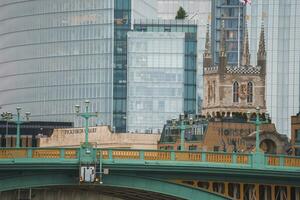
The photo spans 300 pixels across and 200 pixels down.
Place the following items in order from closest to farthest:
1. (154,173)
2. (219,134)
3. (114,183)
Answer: (154,173) → (114,183) → (219,134)

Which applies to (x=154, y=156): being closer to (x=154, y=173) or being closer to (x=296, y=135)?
(x=154, y=173)

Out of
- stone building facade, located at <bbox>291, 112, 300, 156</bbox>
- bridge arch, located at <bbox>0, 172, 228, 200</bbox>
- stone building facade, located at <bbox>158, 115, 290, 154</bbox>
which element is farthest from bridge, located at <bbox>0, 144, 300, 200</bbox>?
stone building facade, located at <bbox>158, 115, 290, 154</bbox>

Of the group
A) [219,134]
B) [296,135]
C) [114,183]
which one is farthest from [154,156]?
[219,134]

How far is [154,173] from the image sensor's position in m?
105

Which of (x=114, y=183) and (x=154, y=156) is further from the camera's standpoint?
(x=154, y=156)

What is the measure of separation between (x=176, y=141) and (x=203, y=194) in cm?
8557

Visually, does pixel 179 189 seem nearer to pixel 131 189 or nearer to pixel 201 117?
pixel 131 189

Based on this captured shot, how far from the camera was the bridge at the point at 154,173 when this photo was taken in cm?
10444

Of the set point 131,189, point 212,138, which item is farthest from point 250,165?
point 212,138

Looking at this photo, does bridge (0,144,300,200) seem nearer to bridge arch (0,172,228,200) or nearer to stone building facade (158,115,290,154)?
bridge arch (0,172,228,200)

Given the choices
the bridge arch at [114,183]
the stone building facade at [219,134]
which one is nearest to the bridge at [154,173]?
the bridge arch at [114,183]

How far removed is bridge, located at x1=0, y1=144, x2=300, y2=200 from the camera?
104 meters

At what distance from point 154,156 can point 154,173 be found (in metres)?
2.26

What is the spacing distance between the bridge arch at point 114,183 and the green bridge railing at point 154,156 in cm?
121
